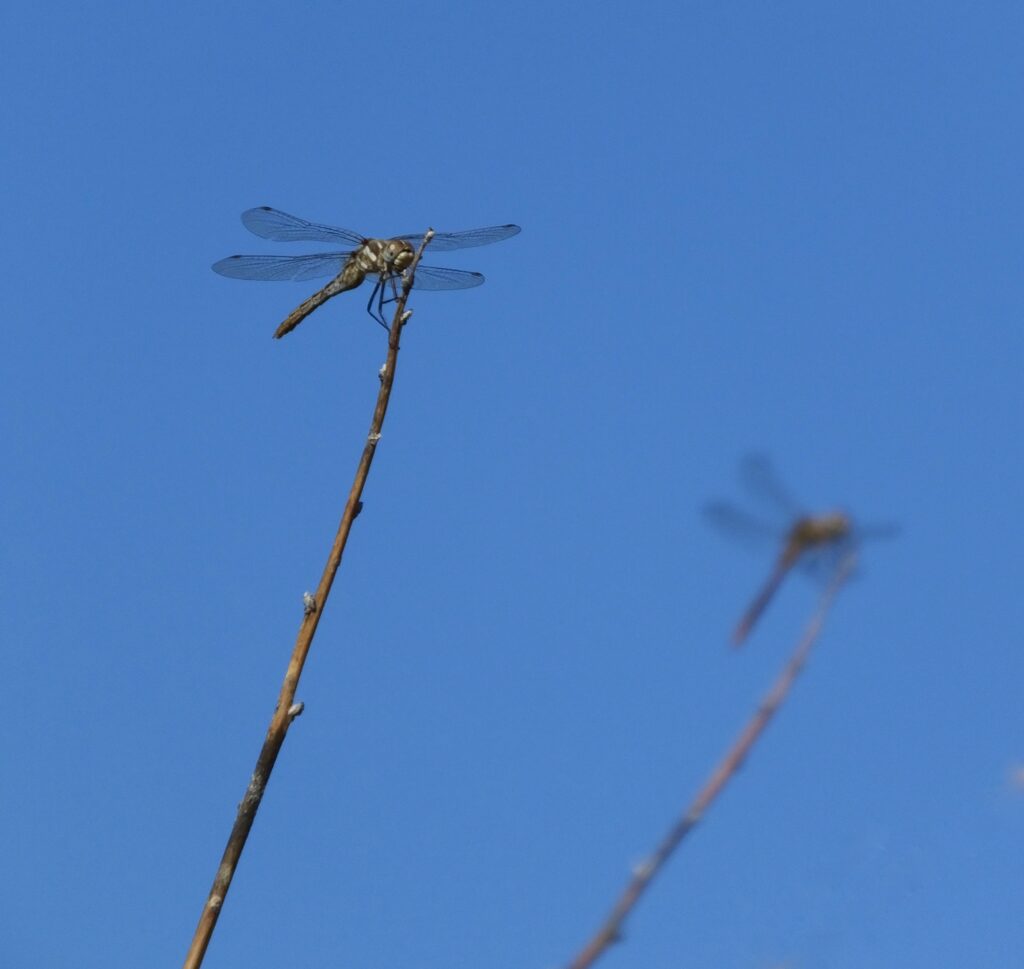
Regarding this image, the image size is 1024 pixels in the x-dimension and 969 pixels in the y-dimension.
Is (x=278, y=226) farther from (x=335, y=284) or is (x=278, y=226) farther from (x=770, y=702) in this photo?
(x=770, y=702)

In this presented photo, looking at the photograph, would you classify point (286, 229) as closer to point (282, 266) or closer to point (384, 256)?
point (282, 266)

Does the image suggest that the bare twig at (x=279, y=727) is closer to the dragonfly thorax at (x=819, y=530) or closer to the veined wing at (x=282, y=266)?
the dragonfly thorax at (x=819, y=530)

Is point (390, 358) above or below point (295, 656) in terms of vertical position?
above

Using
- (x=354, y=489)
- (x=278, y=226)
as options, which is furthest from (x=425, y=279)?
(x=354, y=489)

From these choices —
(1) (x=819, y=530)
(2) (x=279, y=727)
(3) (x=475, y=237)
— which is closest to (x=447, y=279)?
(3) (x=475, y=237)

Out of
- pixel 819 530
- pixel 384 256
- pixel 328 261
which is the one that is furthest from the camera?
pixel 328 261

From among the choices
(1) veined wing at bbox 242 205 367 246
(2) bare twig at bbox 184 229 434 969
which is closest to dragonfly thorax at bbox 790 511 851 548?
(2) bare twig at bbox 184 229 434 969

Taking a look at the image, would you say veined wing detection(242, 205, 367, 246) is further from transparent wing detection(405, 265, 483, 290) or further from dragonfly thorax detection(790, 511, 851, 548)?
dragonfly thorax detection(790, 511, 851, 548)

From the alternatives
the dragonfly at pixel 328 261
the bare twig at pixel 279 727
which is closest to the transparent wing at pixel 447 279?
the dragonfly at pixel 328 261
